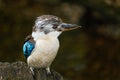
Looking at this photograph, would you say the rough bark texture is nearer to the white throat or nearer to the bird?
the bird

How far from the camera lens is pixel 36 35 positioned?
19.5 ft

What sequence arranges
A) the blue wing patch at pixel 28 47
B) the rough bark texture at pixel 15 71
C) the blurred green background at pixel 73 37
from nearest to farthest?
the rough bark texture at pixel 15 71, the blue wing patch at pixel 28 47, the blurred green background at pixel 73 37

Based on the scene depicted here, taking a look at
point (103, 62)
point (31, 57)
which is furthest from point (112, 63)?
point (31, 57)

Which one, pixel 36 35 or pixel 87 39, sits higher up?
pixel 36 35

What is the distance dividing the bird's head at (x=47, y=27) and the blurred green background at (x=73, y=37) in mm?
5626

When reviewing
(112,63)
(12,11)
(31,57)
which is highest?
(31,57)

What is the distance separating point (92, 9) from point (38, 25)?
636 cm

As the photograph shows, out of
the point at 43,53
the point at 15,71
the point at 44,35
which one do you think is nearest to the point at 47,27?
the point at 44,35

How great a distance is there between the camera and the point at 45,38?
5.91m

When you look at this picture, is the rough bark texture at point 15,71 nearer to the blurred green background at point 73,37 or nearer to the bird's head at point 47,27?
the bird's head at point 47,27

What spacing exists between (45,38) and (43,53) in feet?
0.49

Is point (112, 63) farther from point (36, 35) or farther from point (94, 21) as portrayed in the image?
point (36, 35)

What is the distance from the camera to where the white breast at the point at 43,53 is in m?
5.87

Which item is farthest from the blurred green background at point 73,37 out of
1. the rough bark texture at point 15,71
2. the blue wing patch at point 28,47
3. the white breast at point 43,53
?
the rough bark texture at point 15,71
